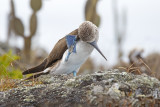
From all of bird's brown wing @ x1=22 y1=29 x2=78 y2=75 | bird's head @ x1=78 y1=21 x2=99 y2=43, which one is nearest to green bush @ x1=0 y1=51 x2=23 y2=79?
bird's brown wing @ x1=22 y1=29 x2=78 y2=75

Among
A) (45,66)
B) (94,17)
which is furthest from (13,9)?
(45,66)

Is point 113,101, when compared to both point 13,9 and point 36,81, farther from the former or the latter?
point 13,9

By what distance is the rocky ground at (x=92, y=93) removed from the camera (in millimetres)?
3715

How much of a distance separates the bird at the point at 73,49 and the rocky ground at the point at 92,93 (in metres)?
0.80

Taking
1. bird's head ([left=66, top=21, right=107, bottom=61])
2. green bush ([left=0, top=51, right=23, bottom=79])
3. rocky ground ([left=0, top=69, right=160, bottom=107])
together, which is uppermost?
bird's head ([left=66, top=21, right=107, bottom=61])

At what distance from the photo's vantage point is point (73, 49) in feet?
17.2

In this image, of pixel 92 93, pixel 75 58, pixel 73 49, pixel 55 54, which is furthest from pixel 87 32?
pixel 92 93

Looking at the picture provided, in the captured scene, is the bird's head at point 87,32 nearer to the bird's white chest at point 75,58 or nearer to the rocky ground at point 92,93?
the bird's white chest at point 75,58

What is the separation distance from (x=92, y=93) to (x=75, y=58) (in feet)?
5.04

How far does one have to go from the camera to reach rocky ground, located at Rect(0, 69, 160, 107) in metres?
3.71

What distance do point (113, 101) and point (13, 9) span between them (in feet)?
34.9

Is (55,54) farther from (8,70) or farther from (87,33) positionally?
(8,70)

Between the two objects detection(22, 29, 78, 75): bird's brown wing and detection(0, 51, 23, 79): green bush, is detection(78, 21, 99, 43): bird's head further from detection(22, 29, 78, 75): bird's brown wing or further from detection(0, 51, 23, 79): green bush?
detection(0, 51, 23, 79): green bush

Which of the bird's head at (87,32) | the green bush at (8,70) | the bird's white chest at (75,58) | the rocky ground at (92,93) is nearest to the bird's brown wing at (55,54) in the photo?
the bird's white chest at (75,58)
